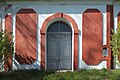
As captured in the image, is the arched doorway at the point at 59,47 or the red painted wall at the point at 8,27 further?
the arched doorway at the point at 59,47

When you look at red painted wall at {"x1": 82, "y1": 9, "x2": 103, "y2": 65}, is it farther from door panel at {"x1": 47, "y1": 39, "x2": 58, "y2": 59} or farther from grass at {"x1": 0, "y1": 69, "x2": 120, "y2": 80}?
door panel at {"x1": 47, "y1": 39, "x2": 58, "y2": 59}

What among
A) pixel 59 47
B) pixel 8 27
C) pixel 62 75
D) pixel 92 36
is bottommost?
pixel 62 75

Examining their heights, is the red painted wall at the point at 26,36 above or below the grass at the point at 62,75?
above

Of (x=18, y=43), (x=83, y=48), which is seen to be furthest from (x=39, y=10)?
(x=83, y=48)

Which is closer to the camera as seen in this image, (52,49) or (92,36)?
(92,36)

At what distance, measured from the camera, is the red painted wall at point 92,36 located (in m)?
16.1

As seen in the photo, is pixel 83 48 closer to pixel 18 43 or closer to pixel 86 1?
pixel 86 1

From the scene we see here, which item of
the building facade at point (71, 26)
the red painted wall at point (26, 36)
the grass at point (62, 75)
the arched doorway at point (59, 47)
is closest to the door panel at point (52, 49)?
the arched doorway at point (59, 47)

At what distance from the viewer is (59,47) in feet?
54.6

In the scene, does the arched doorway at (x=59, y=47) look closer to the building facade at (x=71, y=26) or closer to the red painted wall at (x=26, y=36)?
the building facade at (x=71, y=26)

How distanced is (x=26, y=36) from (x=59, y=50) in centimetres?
208

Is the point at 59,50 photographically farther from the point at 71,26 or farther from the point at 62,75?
the point at 62,75

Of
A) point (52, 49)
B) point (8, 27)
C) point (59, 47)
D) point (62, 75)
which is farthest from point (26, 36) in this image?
point (62, 75)

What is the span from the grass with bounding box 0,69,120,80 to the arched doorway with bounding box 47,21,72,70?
61.0 inches
